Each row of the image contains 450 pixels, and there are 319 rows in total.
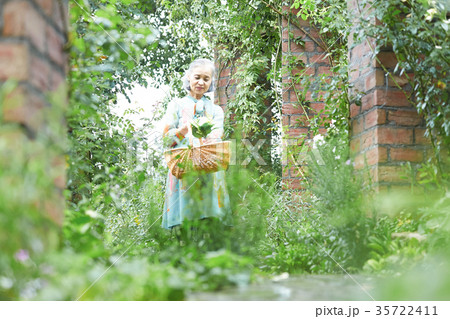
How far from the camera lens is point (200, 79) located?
3365 mm

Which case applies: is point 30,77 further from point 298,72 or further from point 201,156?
point 298,72

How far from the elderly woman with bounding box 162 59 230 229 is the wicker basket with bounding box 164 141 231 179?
0.07 m

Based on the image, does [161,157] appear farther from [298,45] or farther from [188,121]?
[298,45]

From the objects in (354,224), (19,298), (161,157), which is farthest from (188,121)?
(19,298)

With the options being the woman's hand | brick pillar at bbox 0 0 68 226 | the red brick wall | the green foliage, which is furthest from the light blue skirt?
brick pillar at bbox 0 0 68 226

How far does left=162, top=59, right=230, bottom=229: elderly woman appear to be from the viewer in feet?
9.97

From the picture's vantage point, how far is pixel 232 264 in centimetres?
137

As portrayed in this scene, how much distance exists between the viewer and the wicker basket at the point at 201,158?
9.73 feet

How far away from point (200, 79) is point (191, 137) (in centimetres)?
51

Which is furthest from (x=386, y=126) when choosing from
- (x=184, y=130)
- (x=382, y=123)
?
(x=184, y=130)

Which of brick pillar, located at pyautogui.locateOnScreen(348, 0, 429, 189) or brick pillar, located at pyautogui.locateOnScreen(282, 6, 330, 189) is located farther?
brick pillar, located at pyautogui.locateOnScreen(282, 6, 330, 189)

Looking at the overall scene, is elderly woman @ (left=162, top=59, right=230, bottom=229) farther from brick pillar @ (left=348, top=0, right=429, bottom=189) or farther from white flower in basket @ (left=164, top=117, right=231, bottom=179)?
brick pillar @ (left=348, top=0, right=429, bottom=189)

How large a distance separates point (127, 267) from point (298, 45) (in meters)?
4.25

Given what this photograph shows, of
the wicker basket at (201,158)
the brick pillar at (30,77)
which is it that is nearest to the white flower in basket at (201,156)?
the wicker basket at (201,158)
